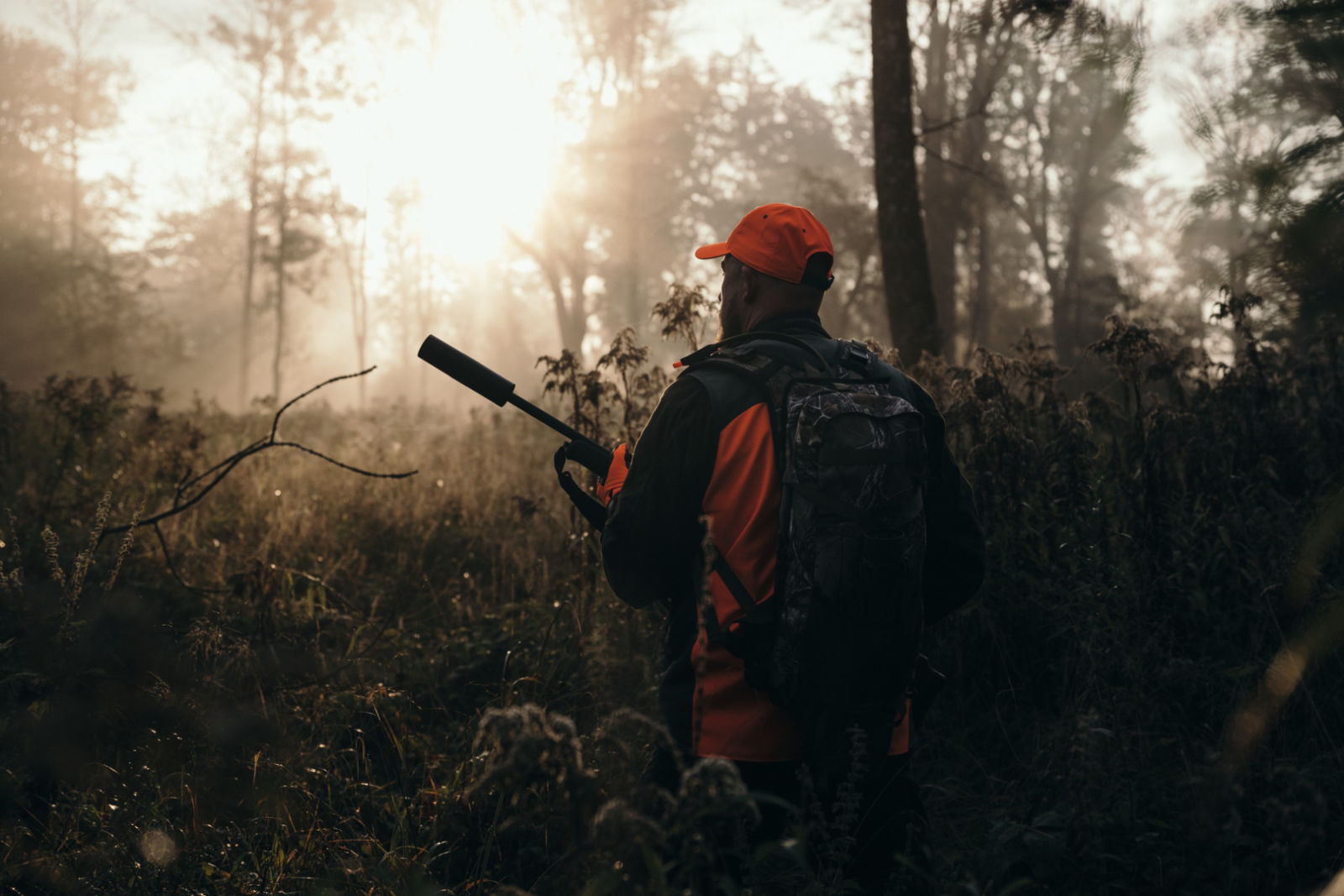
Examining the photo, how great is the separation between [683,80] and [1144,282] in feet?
60.5

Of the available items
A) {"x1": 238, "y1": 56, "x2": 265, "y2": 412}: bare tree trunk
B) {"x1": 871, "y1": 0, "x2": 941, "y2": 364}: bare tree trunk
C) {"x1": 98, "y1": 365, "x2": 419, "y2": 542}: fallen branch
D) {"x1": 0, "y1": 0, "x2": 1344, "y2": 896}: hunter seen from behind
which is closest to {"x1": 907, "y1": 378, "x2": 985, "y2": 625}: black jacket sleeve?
{"x1": 0, "y1": 0, "x2": 1344, "y2": 896}: hunter seen from behind

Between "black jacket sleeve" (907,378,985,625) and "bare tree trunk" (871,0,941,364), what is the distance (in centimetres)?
418

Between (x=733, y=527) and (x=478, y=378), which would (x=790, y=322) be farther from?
(x=478, y=378)

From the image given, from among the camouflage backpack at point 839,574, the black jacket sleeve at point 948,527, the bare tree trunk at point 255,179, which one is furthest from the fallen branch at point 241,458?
the bare tree trunk at point 255,179

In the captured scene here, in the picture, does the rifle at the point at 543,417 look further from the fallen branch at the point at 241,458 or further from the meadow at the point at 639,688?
the meadow at the point at 639,688

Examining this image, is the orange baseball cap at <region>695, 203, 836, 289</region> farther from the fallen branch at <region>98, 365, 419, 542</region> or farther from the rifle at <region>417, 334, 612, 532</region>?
the fallen branch at <region>98, 365, 419, 542</region>

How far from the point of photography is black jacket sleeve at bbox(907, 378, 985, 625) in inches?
98.2

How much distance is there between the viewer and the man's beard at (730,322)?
2.50 meters

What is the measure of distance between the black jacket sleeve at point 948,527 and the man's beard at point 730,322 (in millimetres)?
539

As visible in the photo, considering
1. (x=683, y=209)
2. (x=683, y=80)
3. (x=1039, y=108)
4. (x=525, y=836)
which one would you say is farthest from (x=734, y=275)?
(x=683, y=209)

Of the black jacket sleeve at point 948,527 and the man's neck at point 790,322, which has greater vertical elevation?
the man's neck at point 790,322

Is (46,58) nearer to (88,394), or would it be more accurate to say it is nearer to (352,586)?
(88,394)

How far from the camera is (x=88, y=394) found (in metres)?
6.36

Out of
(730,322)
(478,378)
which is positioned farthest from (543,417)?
(730,322)
